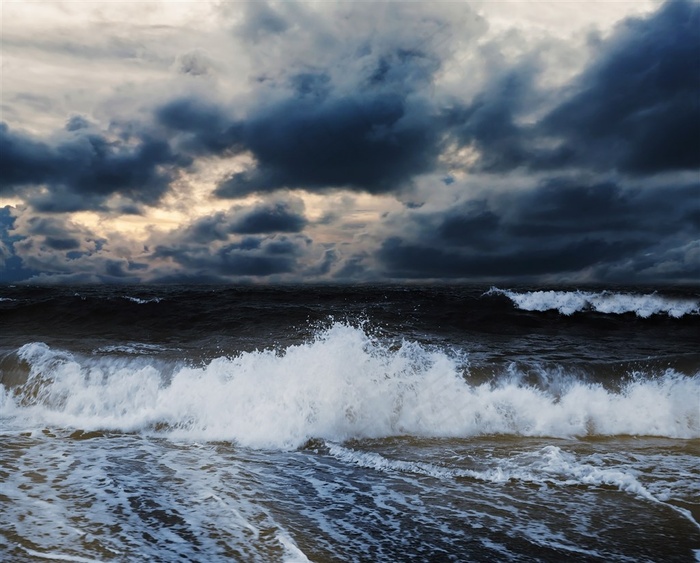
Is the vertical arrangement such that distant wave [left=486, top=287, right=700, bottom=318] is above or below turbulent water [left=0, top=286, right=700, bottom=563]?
above

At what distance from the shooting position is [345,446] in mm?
8422

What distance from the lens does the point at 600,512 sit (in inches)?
219

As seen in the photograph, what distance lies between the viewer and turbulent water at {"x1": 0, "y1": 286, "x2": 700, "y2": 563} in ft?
15.9

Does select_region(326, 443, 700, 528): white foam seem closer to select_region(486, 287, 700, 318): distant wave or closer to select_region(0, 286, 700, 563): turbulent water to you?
select_region(0, 286, 700, 563): turbulent water

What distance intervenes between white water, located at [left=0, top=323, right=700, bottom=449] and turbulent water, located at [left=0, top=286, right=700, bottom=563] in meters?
0.04

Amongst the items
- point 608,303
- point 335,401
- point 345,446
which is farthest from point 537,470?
point 608,303

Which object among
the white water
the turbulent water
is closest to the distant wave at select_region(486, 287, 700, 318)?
the turbulent water

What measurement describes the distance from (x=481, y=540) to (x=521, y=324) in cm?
1647

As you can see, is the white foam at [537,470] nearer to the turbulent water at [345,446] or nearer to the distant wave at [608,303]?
the turbulent water at [345,446]

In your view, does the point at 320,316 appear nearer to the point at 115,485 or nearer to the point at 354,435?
the point at 354,435

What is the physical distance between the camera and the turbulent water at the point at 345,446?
486 centimetres

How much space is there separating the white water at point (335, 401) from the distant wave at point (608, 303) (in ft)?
41.7

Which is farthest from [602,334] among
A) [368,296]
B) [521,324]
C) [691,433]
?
[368,296]

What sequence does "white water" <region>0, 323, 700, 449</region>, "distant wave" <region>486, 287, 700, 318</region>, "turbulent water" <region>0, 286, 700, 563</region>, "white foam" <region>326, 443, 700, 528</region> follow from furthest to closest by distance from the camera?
1. "distant wave" <region>486, 287, 700, 318</region>
2. "white water" <region>0, 323, 700, 449</region>
3. "white foam" <region>326, 443, 700, 528</region>
4. "turbulent water" <region>0, 286, 700, 563</region>
